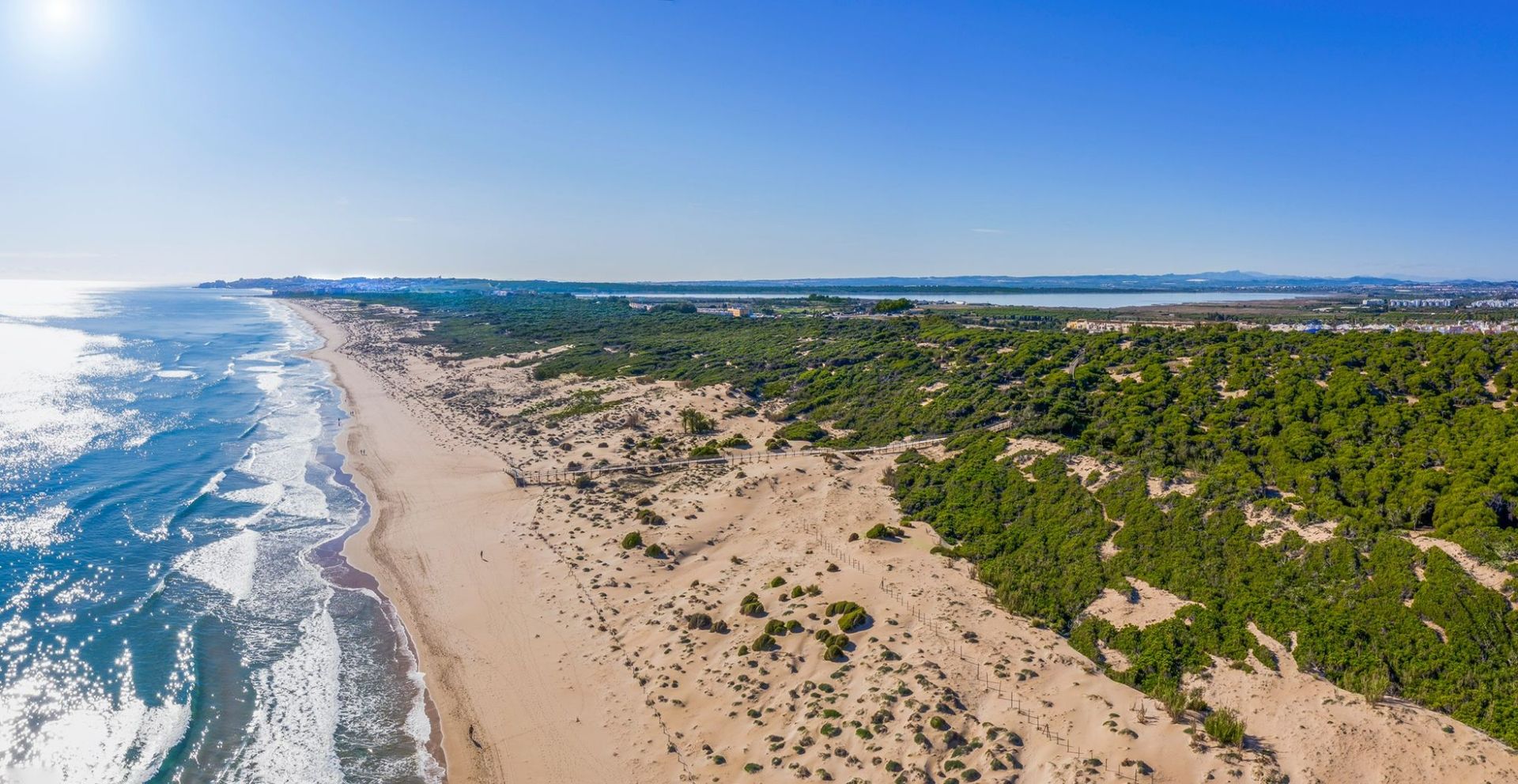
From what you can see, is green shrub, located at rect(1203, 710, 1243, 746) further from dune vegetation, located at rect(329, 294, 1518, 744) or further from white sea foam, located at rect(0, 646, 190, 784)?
white sea foam, located at rect(0, 646, 190, 784)

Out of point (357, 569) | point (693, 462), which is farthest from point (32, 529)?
point (693, 462)

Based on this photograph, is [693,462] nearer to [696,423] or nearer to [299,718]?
[696,423]

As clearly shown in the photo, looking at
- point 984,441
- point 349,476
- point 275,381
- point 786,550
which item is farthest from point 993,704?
point 275,381

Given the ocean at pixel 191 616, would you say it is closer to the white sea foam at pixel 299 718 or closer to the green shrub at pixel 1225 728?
the white sea foam at pixel 299 718

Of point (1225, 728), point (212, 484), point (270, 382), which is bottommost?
point (212, 484)

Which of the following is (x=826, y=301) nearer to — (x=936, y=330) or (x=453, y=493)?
(x=936, y=330)

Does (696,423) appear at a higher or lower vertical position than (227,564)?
higher
